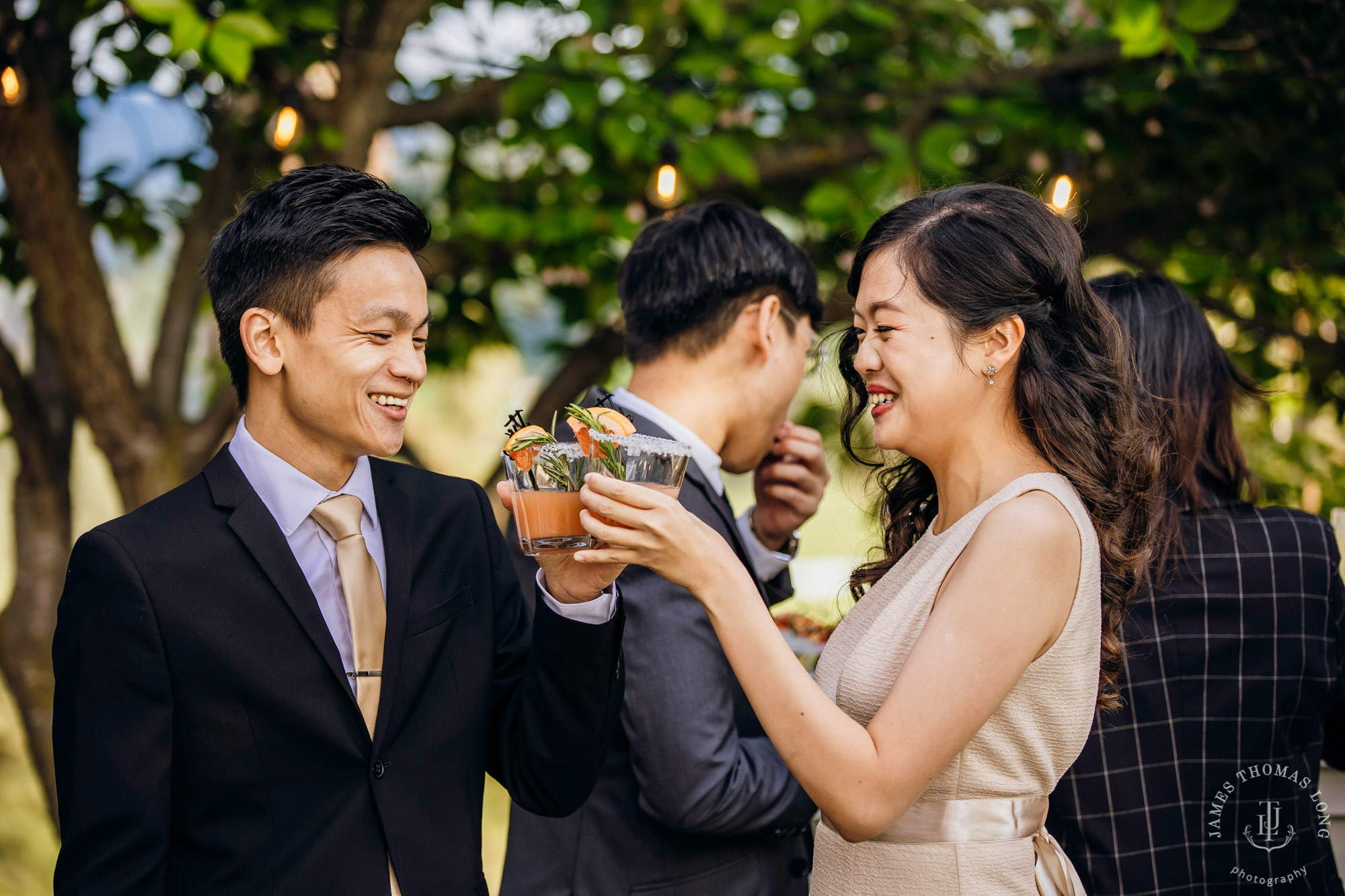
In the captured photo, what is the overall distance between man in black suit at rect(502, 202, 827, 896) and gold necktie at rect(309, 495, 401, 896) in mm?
364

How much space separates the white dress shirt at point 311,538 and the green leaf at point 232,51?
1.46 meters

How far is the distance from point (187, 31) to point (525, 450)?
6.53ft

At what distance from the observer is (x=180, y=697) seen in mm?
1428

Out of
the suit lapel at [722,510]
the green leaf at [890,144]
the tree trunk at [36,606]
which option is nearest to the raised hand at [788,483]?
the suit lapel at [722,510]

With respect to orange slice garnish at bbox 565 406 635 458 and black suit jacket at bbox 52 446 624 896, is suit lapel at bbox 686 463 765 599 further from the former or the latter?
orange slice garnish at bbox 565 406 635 458

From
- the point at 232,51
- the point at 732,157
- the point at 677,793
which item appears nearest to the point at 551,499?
the point at 677,793

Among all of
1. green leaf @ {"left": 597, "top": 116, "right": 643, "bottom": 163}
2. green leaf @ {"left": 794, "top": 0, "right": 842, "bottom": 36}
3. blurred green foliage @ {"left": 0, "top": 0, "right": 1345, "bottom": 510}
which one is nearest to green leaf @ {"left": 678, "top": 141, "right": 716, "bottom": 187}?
blurred green foliage @ {"left": 0, "top": 0, "right": 1345, "bottom": 510}

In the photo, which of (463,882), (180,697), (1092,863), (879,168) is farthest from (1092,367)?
(879,168)

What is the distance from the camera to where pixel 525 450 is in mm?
1410

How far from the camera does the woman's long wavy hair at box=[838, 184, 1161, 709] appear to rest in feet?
5.38

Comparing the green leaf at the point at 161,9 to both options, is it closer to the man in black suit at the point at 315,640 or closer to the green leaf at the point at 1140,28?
the man in black suit at the point at 315,640

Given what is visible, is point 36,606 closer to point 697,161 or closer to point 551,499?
point 697,161

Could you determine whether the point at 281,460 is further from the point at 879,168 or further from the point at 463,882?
the point at 879,168

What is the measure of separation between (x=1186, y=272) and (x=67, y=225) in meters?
3.97
